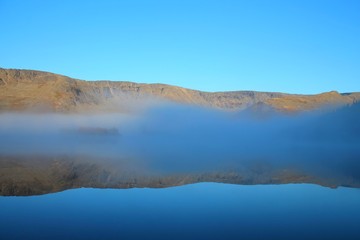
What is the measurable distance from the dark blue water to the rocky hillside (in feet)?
393

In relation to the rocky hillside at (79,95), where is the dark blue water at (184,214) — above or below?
below

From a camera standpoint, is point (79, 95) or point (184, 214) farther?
point (79, 95)

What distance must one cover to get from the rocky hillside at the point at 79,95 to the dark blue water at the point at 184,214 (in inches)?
4719

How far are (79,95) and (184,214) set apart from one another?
460 feet

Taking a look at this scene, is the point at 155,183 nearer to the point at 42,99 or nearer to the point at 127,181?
the point at 127,181

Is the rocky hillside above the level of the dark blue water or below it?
above

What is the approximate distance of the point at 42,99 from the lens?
137m

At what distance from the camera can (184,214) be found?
534 inches

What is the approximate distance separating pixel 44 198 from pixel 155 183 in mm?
6365

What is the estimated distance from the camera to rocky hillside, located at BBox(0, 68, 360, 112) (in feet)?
443

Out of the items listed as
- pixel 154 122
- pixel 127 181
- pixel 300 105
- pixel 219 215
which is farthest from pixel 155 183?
pixel 300 105

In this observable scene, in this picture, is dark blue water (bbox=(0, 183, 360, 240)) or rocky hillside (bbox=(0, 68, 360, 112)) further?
rocky hillside (bbox=(0, 68, 360, 112))

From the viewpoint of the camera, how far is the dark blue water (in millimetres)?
11125

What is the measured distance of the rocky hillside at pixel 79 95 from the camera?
135000mm
